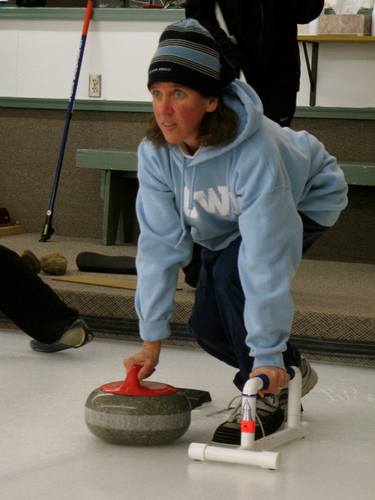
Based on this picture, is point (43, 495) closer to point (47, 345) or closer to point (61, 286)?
point (47, 345)

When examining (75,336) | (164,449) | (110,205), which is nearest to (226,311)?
(164,449)

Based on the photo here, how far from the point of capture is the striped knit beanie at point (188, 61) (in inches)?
62.0

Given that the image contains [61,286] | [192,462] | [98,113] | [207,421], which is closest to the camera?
[192,462]

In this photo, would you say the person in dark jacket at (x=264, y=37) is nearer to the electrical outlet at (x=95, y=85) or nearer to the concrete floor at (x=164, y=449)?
the concrete floor at (x=164, y=449)

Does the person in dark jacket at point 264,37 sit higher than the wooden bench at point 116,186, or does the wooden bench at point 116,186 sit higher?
the person in dark jacket at point 264,37

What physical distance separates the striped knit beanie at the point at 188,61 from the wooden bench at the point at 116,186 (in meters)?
2.34

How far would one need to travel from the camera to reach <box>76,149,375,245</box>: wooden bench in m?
4.03

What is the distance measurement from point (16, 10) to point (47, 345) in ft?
8.25

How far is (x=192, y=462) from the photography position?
1602mm

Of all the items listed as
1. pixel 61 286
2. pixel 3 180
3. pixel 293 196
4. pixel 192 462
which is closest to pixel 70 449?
pixel 192 462

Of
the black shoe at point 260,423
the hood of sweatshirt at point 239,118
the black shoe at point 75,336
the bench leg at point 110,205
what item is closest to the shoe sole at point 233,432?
the black shoe at point 260,423

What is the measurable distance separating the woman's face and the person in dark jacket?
1.00 meters

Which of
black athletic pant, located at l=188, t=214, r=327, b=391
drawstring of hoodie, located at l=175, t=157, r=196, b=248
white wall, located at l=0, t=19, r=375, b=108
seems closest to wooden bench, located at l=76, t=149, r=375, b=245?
white wall, located at l=0, t=19, r=375, b=108

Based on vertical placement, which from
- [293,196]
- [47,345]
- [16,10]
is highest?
[16,10]
